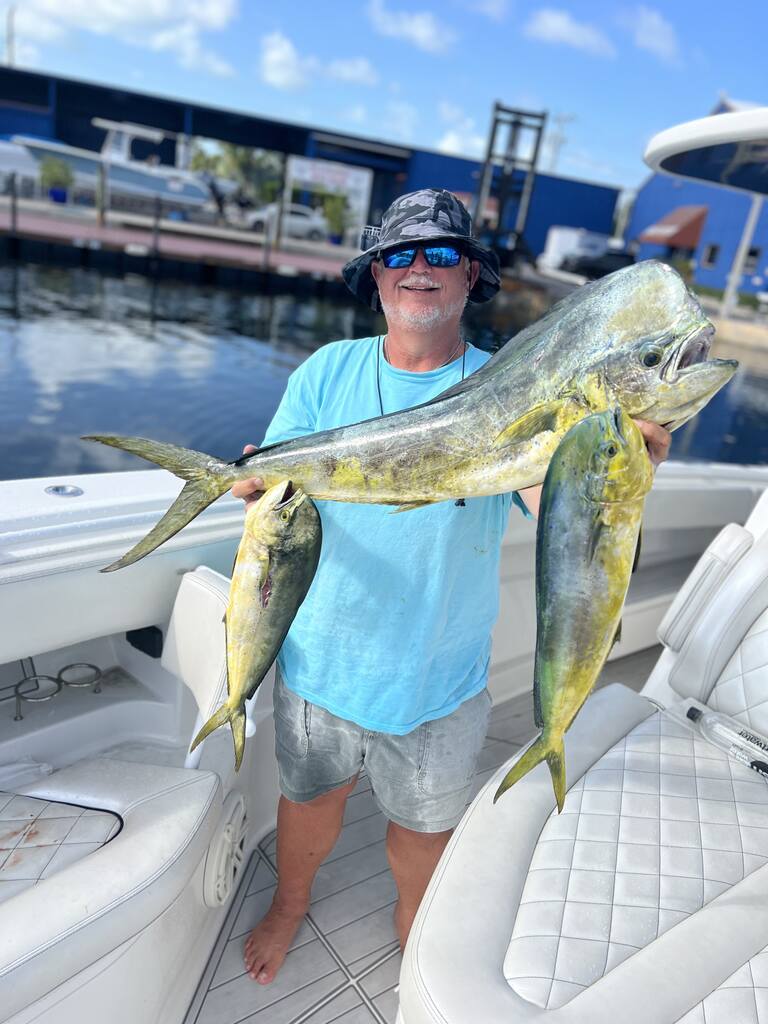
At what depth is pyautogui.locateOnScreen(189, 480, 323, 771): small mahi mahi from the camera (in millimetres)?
1414

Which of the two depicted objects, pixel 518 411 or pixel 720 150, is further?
pixel 720 150

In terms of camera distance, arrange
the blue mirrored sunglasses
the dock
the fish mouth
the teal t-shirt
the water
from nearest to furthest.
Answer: the fish mouth < the blue mirrored sunglasses < the teal t-shirt < the water < the dock

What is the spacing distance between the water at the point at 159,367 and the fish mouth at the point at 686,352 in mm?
7554

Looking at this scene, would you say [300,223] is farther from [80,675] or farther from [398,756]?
[398,756]

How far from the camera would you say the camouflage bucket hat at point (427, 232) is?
1.57 m

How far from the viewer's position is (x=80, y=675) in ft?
8.64

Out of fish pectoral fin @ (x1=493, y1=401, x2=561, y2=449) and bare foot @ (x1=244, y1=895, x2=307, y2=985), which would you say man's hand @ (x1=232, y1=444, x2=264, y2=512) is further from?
bare foot @ (x1=244, y1=895, x2=307, y2=985)

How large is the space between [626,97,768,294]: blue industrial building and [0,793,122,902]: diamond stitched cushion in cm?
3693

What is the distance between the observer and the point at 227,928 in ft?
7.44

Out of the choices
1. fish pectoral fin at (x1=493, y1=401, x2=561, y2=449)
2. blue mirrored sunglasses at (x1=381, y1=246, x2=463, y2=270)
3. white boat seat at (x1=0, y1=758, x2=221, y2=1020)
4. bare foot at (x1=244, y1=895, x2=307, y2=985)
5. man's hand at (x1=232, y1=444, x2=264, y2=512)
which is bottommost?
bare foot at (x1=244, y1=895, x2=307, y2=985)

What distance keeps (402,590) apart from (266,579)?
15.0 inches

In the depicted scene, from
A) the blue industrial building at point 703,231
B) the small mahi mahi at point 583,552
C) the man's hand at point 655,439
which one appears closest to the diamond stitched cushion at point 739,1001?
the small mahi mahi at point 583,552

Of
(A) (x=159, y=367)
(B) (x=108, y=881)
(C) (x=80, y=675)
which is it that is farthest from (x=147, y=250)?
(B) (x=108, y=881)

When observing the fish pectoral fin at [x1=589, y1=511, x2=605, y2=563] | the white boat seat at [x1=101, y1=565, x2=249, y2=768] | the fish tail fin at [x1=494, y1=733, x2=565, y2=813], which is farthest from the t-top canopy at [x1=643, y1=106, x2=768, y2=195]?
the white boat seat at [x1=101, y1=565, x2=249, y2=768]
